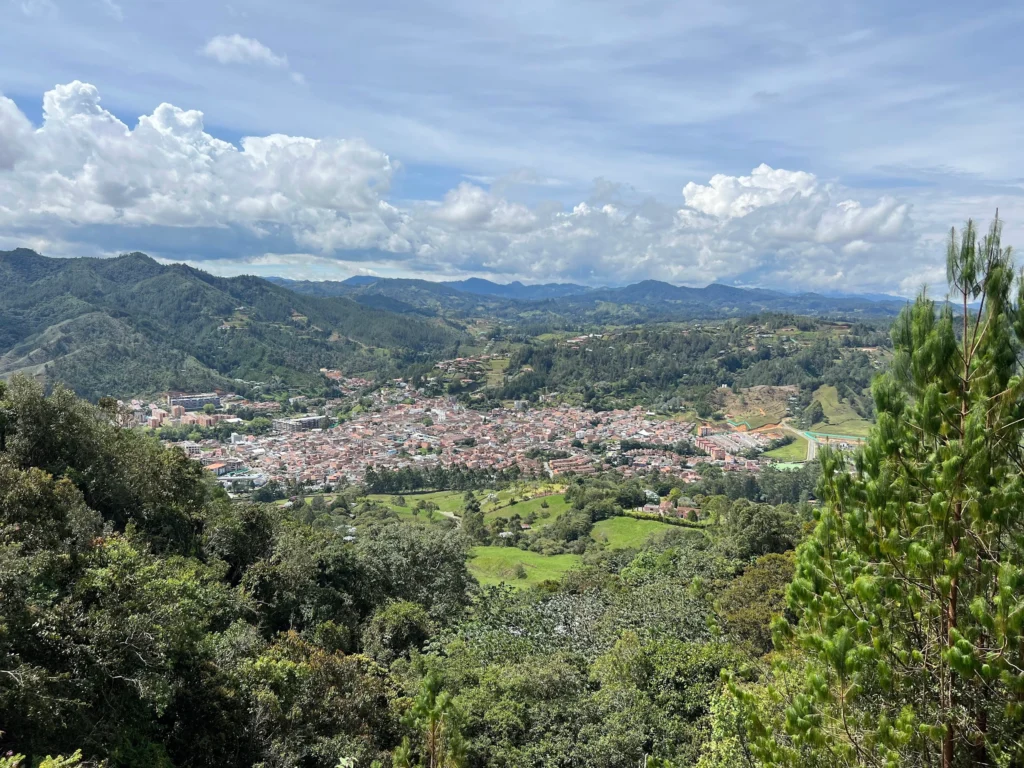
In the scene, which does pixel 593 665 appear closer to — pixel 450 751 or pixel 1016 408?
pixel 450 751

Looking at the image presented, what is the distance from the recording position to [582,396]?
386 feet

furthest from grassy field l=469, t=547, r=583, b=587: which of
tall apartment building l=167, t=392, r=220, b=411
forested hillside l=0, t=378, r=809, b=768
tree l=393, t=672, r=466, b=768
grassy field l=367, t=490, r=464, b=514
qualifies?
tall apartment building l=167, t=392, r=220, b=411

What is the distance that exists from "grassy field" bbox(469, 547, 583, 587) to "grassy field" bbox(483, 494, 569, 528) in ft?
31.4

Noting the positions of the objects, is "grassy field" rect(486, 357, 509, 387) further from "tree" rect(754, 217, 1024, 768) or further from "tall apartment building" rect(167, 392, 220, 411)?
"tree" rect(754, 217, 1024, 768)

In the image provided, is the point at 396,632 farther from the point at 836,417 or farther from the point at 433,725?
the point at 836,417

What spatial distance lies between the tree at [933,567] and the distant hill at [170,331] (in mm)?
113757

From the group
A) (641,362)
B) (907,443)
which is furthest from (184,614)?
(641,362)

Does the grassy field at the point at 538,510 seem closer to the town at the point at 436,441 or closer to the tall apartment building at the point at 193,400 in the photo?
the town at the point at 436,441

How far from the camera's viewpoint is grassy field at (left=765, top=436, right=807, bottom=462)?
72.9 m

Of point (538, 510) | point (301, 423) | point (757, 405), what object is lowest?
point (301, 423)

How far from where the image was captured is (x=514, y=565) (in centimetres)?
3381

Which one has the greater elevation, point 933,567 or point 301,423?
point 933,567

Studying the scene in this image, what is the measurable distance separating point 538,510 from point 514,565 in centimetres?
1877

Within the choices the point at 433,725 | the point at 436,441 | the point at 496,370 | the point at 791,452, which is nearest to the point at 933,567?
the point at 433,725
